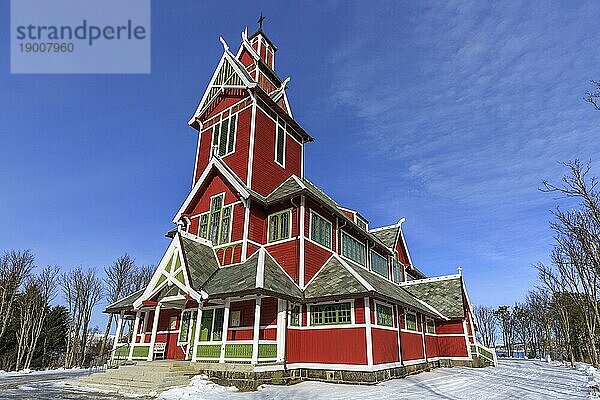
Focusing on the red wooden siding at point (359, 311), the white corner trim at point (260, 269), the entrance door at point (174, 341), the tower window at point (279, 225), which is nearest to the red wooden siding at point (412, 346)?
the red wooden siding at point (359, 311)

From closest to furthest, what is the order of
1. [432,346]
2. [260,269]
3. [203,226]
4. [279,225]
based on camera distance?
[260,269] → [279,225] → [203,226] → [432,346]

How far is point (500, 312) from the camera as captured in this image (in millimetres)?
66062

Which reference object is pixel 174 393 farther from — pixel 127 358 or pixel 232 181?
pixel 232 181

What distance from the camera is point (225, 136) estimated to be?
21.0 metres

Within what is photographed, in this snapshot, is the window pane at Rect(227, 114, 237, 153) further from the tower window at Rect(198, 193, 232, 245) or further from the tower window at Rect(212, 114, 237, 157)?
the tower window at Rect(198, 193, 232, 245)

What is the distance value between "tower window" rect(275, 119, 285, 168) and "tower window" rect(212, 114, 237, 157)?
95.3 inches

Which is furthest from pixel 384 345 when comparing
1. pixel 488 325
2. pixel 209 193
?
pixel 488 325

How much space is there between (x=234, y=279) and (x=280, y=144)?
30.8 feet

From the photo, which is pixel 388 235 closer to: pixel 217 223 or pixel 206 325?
pixel 217 223

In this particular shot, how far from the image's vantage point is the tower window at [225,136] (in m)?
20.5

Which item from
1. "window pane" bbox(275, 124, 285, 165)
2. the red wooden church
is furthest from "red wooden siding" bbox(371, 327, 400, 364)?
"window pane" bbox(275, 124, 285, 165)

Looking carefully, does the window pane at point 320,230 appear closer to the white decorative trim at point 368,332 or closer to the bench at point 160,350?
the white decorative trim at point 368,332

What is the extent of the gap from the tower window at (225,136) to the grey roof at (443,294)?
15.7 meters

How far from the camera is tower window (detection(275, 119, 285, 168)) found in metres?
21.0
